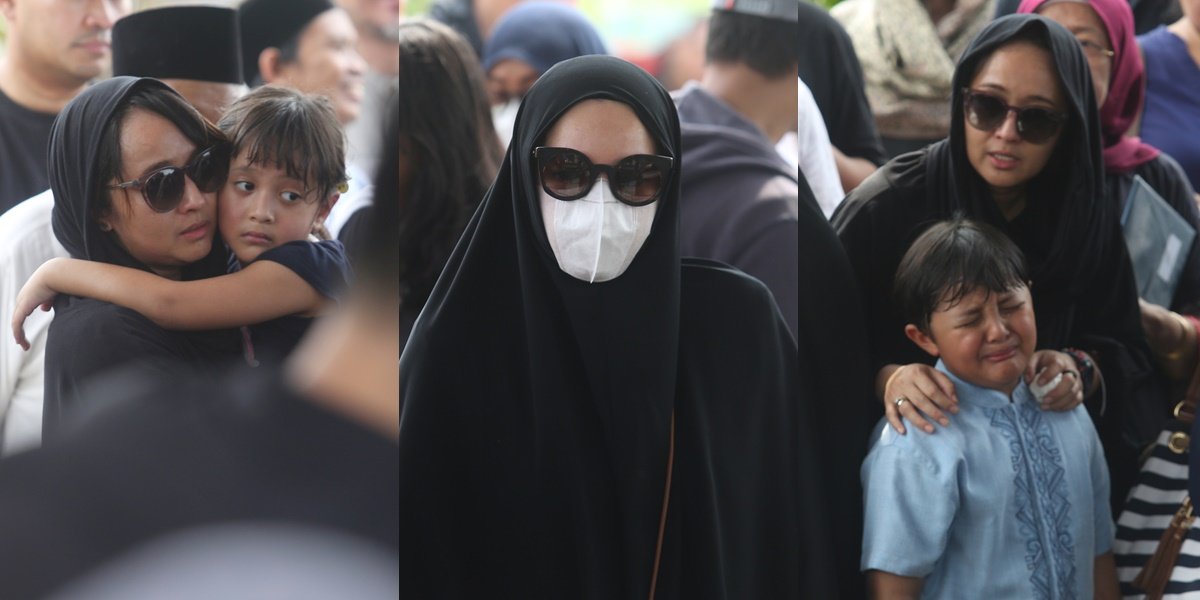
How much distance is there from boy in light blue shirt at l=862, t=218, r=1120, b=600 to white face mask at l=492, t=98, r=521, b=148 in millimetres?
1002

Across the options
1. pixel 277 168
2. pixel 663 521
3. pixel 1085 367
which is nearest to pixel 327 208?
pixel 277 168

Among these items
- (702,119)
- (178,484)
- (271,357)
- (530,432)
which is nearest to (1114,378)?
(702,119)

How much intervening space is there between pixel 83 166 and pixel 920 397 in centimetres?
190

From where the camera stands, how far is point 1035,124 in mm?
2971

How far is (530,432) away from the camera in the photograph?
271cm

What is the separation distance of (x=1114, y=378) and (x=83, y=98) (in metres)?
2.50

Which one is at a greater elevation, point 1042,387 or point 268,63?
point 268,63

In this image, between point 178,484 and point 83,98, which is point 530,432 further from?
point 83,98

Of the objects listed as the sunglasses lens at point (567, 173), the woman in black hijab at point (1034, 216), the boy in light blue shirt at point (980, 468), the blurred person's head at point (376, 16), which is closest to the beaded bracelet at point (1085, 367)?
the woman in black hijab at point (1034, 216)

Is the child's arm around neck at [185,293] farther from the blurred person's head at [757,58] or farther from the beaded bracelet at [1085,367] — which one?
the beaded bracelet at [1085,367]

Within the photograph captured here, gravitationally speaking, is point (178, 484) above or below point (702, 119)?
below

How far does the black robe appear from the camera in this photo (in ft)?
8.66

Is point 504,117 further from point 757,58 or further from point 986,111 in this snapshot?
point 986,111

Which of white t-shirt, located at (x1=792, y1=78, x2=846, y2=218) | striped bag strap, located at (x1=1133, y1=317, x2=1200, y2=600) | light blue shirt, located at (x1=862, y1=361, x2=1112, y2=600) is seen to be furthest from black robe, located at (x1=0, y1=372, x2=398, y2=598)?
striped bag strap, located at (x1=1133, y1=317, x2=1200, y2=600)
